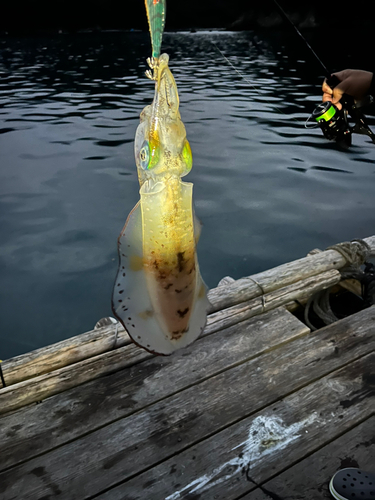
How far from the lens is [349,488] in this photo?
202 cm

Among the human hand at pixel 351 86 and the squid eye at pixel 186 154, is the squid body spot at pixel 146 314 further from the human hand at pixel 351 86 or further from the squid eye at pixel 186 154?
the human hand at pixel 351 86

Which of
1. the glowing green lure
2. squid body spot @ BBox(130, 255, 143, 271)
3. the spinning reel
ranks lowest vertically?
squid body spot @ BBox(130, 255, 143, 271)

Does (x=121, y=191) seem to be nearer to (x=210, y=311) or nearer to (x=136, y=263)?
(x=210, y=311)

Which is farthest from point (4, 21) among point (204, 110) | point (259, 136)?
point (259, 136)

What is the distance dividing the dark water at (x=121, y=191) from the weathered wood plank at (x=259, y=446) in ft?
9.58

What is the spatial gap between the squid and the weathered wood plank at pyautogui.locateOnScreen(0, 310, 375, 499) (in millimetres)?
642

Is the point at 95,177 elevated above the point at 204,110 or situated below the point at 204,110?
below

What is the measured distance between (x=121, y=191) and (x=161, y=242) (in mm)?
6427

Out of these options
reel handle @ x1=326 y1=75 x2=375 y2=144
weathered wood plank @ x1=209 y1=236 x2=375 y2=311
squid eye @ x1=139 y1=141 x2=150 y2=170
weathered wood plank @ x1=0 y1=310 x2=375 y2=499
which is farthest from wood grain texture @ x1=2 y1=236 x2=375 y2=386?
squid eye @ x1=139 y1=141 x2=150 y2=170

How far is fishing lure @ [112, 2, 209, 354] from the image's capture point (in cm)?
161

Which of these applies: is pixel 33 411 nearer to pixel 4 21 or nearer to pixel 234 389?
pixel 234 389

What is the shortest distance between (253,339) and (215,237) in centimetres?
360

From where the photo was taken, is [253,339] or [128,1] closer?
[253,339]

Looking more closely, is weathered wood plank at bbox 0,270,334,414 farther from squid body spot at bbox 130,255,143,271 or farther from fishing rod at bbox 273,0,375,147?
fishing rod at bbox 273,0,375,147
